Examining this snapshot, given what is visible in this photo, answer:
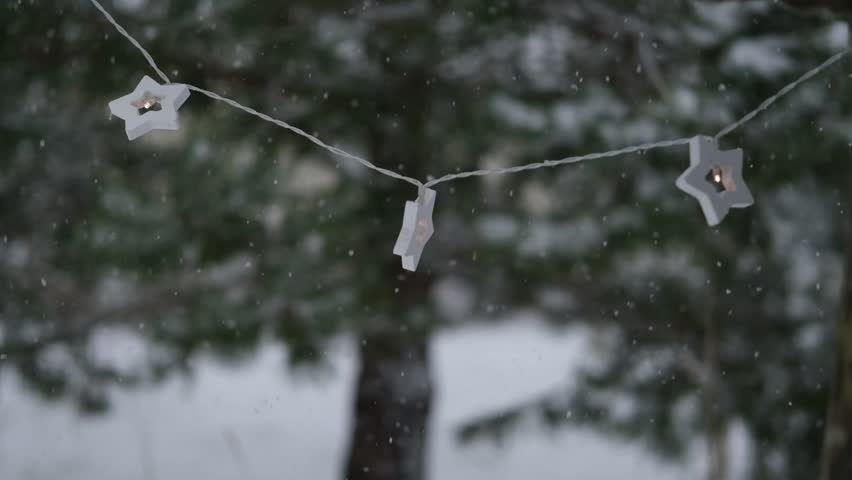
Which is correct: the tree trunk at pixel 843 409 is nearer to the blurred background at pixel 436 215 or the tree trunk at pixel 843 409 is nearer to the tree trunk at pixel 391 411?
the blurred background at pixel 436 215

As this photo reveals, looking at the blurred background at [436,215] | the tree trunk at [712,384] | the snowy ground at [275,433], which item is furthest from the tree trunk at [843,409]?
the snowy ground at [275,433]

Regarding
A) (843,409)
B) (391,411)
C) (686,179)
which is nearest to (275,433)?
(391,411)

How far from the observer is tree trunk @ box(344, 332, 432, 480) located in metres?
2.17

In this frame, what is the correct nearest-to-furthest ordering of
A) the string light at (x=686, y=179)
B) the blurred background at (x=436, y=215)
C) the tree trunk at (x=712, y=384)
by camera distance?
the string light at (x=686, y=179) → the blurred background at (x=436, y=215) → the tree trunk at (x=712, y=384)

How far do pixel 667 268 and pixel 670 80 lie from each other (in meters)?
0.52

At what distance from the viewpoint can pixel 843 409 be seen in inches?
54.7

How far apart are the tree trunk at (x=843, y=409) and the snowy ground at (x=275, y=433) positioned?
1.27 m

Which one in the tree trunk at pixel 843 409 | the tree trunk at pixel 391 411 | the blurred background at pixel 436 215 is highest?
the blurred background at pixel 436 215

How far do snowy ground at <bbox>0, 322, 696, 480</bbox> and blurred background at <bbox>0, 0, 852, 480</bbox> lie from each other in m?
0.35

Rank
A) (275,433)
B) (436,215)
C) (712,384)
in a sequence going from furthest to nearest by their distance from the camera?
1. (275,433)
2. (712,384)
3. (436,215)

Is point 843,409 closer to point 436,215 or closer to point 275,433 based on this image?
point 436,215

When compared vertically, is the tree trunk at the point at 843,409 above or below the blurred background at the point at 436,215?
below

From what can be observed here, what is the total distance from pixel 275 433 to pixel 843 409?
2.30 meters

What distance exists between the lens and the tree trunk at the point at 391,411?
2.17 meters
